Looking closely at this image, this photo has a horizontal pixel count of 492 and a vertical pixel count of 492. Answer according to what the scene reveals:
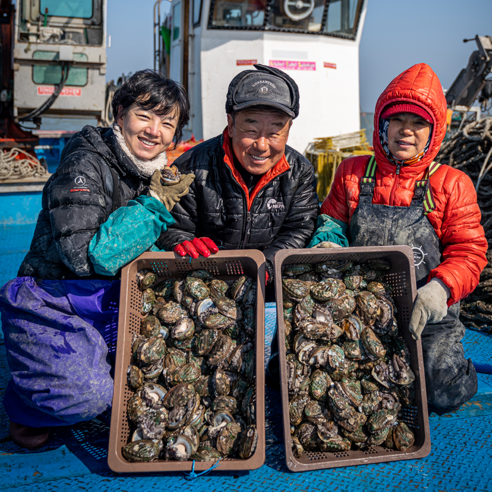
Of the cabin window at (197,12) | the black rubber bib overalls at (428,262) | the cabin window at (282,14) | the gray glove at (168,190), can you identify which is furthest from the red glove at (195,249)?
the cabin window at (197,12)

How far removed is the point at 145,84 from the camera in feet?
6.81

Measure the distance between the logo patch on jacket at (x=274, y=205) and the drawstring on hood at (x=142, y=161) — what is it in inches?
24.5

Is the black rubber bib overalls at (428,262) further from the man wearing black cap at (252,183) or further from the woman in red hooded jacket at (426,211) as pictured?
the man wearing black cap at (252,183)

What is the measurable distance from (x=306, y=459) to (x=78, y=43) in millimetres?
8022

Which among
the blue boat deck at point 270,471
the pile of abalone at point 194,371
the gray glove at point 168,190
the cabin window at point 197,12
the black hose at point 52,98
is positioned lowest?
the blue boat deck at point 270,471

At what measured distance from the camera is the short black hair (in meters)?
2.08

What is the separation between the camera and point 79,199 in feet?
6.13

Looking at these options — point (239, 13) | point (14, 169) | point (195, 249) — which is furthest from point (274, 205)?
point (239, 13)

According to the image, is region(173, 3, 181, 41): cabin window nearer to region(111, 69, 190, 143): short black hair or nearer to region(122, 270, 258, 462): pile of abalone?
region(111, 69, 190, 143): short black hair

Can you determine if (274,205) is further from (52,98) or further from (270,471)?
(52,98)

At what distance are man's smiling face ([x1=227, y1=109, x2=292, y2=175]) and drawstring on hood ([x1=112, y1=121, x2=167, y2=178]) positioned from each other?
409 mm

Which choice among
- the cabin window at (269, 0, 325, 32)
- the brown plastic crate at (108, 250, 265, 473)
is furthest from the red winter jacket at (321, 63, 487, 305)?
the cabin window at (269, 0, 325, 32)

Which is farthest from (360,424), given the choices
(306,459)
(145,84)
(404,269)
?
(145,84)

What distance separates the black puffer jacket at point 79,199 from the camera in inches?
72.2
